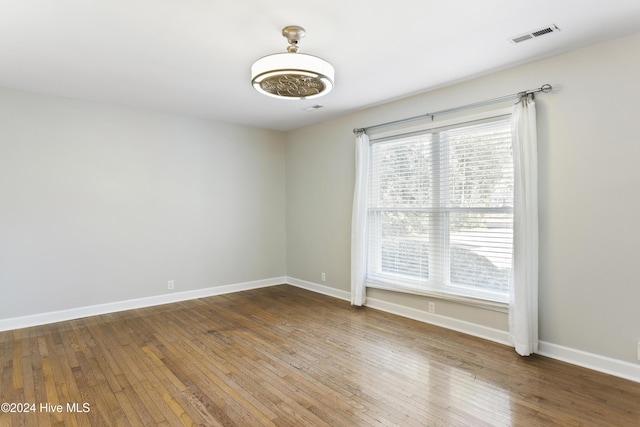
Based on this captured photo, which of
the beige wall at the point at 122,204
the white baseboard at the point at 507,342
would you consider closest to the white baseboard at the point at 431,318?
the white baseboard at the point at 507,342

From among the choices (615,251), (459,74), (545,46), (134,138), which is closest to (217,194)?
(134,138)

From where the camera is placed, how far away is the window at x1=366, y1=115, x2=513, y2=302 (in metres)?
3.39

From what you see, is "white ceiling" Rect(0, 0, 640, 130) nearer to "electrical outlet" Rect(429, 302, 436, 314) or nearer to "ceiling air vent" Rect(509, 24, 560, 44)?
"ceiling air vent" Rect(509, 24, 560, 44)

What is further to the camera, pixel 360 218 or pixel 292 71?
pixel 360 218

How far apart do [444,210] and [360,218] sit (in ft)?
3.78

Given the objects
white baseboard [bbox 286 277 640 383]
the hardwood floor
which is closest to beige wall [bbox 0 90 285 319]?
the hardwood floor

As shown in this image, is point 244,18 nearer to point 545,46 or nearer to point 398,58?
point 398,58

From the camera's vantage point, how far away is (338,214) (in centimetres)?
516

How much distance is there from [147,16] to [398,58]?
6.76 feet

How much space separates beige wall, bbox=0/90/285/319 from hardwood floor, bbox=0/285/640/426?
69cm

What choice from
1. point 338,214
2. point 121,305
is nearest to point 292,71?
point 338,214

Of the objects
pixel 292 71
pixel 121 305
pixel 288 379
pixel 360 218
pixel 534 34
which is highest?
pixel 534 34

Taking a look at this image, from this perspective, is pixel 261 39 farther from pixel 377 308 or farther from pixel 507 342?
pixel 507 342

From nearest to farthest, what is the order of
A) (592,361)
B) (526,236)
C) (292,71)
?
(292,71) → (592,361) → (526,236)
